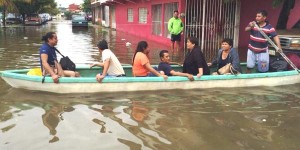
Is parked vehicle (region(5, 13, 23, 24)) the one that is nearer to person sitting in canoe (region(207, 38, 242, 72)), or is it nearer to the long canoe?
the long canoe

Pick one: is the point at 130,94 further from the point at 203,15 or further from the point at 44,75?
the point at 203,15

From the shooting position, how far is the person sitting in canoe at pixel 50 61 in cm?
664

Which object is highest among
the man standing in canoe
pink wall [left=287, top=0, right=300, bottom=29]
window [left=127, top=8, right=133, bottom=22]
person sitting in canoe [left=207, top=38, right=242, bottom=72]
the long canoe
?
window [left=127, top=8, right=133, bottom=22]

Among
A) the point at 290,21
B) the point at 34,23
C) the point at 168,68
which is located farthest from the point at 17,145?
the point at 34,23

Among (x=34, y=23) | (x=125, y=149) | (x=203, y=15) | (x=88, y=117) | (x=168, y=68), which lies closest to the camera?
(x=125, y=149)

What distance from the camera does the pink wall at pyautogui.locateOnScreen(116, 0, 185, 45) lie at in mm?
17894

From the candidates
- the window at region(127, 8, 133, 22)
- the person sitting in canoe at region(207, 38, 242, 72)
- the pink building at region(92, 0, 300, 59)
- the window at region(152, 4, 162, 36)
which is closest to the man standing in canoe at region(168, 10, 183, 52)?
the pink building at region(92, 0, 300, 59)

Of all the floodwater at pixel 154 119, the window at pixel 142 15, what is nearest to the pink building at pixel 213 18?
the window at pixel 142 15

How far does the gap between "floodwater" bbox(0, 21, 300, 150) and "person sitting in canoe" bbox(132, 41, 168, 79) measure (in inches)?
18.1

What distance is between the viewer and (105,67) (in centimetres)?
680

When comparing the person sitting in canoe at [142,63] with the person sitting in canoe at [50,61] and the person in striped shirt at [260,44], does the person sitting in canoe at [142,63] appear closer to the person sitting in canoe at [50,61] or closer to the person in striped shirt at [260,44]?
the person sitting in canoe at [50,61]

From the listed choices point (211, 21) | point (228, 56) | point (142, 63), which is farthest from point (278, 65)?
point (211, 21)

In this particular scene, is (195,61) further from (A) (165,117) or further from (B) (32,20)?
(B) (32,20)

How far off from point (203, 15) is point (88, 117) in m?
9.93
